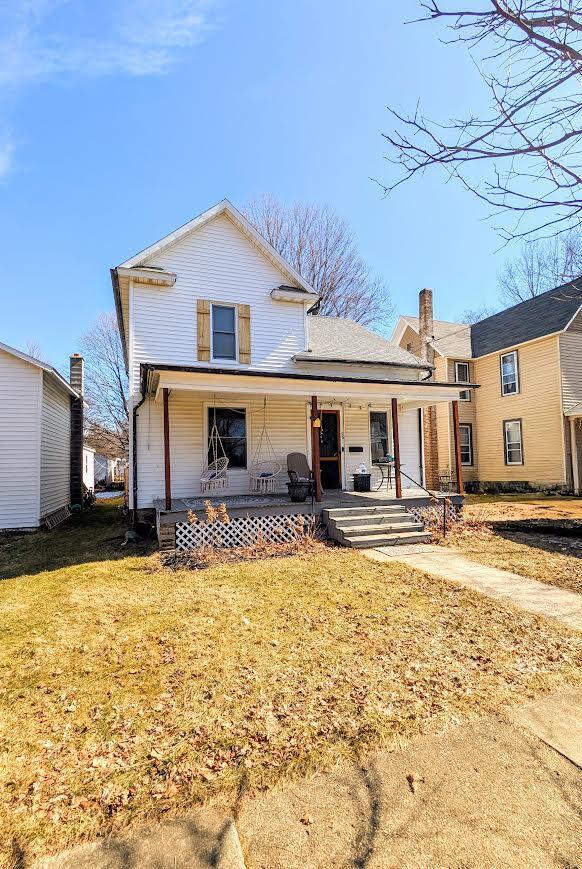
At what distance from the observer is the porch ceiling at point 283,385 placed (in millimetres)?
8086

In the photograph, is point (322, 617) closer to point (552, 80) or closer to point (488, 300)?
point (552, 80)

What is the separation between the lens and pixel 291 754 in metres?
2.44

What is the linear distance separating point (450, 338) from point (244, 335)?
13.0 metres

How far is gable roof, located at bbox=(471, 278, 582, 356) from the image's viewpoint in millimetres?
16406

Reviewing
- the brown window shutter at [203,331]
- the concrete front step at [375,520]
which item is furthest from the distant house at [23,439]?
the concrete front step at [375,520]

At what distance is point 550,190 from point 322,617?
4.44 metres

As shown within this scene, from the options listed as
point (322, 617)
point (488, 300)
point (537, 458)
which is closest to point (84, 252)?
point (322, 617)

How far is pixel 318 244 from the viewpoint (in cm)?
2425

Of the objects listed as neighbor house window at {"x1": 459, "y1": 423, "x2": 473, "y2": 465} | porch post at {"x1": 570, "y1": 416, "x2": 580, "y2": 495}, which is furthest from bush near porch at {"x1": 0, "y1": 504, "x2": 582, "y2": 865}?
neighbor house window at {"x1": 459, "y1": 423, "x2": 473, "y2": 465}

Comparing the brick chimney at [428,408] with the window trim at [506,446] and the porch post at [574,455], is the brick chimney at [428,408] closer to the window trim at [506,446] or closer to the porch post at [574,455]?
the window trim at [506,446]

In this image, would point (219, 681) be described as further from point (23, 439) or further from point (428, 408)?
point (428, 408)

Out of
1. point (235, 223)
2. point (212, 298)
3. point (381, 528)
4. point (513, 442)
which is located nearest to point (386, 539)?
point (381, 528)

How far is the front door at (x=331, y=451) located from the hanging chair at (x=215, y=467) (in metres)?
2.99

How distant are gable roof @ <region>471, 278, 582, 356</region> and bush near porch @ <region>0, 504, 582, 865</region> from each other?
595 inches
